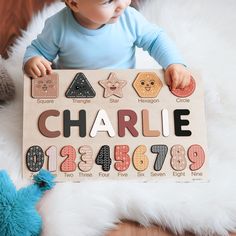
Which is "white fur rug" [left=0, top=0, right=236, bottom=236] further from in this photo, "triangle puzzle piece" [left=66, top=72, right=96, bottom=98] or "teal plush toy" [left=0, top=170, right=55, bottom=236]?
"triangle puzzle piece" [left=66, top=72, right=96, bottom=98]

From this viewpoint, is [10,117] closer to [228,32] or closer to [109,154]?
[109,154]

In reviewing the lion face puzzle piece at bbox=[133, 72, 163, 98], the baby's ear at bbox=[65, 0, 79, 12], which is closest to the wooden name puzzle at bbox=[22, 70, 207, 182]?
the lion face puzzle piece at bbox=[133, 72, 163, 98]

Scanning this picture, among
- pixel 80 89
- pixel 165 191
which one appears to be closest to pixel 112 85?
pixel 80 89

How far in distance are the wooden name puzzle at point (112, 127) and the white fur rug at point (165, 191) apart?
23mm

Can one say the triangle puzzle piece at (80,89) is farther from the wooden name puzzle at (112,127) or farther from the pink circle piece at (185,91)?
the pink circle piece at (185,91)

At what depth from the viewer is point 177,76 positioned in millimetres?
818

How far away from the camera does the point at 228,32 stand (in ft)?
3.32

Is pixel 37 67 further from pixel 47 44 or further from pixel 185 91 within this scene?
pixel 185 91

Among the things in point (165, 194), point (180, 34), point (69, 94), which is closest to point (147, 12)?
point (180, 34)

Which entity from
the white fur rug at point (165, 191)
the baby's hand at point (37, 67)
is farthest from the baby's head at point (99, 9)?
the white fur rug at point (165, 191)

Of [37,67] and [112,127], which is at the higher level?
[37,67]

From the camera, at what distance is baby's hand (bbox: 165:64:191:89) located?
0.82 m

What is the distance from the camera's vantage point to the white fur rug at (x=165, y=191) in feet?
2.53

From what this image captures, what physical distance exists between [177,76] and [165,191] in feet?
0.62
